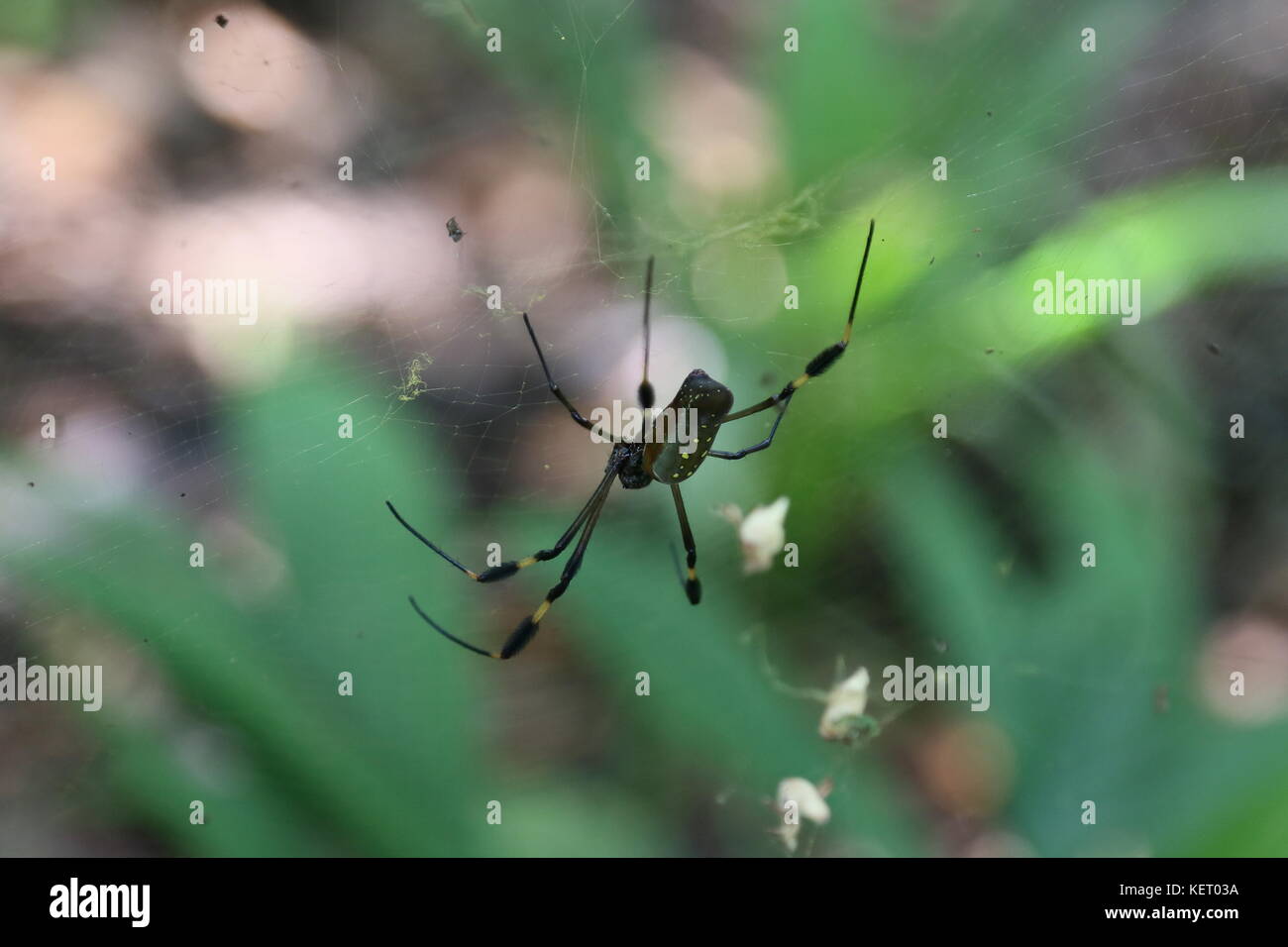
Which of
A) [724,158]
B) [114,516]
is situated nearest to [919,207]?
[724,158]

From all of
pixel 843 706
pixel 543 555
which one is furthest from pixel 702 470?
pixel 843 706

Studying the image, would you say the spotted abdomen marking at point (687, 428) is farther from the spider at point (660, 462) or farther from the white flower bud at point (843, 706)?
the white flower bud at point (843, 706)

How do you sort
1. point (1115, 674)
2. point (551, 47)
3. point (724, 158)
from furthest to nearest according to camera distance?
point (724, 158), point (551, 47), point (1115, 674)

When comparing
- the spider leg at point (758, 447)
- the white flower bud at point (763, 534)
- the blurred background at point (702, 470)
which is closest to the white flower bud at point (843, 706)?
the blurred background at point (702, 470)

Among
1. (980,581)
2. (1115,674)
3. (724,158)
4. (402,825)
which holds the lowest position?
(402,825)

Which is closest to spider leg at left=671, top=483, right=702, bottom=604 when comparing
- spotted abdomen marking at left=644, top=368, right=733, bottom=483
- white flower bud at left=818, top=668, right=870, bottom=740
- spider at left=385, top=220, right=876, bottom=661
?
spider at left=385, top=220, right=876, bottom=661

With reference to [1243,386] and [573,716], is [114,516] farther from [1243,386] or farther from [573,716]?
[1243,386]
